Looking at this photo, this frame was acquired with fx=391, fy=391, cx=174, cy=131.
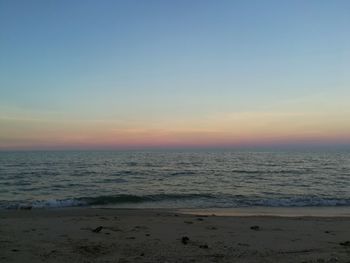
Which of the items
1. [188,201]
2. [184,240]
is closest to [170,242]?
[184,240]

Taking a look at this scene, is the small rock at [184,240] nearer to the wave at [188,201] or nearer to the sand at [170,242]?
the sand at [170,242]

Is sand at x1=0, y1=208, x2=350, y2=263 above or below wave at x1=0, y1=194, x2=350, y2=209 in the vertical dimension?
above

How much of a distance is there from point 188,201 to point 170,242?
43.3 feet

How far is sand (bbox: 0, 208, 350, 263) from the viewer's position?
716 cm

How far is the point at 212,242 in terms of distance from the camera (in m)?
8.56

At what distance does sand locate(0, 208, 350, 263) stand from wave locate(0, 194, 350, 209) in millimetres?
8573

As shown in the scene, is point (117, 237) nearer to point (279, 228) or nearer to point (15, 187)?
point (279, 228)

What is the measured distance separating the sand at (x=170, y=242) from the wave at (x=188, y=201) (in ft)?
28.1

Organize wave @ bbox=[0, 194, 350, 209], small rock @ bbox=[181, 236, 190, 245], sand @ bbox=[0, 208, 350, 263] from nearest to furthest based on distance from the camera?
sand @ bbox=[0, 208, 350, 263] → small rock @ bbox=[181, 236, 190, 245] → wave @ bbox=[0, 194, 350, 209]

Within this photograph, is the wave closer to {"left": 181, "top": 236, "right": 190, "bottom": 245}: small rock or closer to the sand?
the sand

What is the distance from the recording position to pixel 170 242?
27.8 feet

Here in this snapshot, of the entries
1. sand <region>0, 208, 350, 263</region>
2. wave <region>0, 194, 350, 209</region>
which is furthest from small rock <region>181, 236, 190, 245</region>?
wave <region>0, 194, 350, 209</region>

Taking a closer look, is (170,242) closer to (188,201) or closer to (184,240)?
(184,240)

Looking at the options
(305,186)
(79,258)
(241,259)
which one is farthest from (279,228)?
(305,186)
